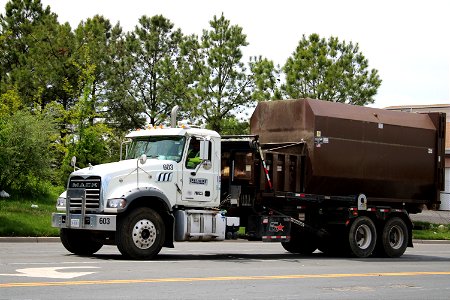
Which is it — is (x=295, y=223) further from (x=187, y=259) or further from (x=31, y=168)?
(x=31, y=168)

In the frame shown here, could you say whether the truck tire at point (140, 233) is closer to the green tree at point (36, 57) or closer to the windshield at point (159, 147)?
the windshield at point (159, 147)

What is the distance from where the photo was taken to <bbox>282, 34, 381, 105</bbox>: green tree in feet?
137

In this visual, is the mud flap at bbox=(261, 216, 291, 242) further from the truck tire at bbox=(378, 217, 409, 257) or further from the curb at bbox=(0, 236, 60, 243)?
the curb at bbox=(0, 236, 60, 243)

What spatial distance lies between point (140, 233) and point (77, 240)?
1.89 m

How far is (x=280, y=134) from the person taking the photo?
20.4 meters

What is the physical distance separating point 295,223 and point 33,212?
1078 centimetres

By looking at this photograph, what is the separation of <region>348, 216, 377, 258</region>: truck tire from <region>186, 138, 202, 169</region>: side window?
4901 millimetres

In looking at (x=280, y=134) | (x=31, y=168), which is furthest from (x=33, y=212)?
(x=280, y=134)

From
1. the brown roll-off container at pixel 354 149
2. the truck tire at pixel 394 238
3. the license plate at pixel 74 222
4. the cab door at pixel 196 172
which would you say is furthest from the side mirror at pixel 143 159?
the truck tire at pixel 394 238

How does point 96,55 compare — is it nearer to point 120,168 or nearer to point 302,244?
point 302,244

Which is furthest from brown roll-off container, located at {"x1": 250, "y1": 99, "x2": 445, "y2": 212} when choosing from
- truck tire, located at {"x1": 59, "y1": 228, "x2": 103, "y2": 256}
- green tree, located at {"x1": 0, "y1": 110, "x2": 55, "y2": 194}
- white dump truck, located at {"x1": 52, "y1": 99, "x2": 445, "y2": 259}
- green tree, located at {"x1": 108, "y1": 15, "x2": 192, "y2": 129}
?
green tree, located at {"x1": 108, "y1": 15, "x2": 192, "y2": 129}

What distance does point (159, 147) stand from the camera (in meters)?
18.1

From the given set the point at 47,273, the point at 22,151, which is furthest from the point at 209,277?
the point at 22,151

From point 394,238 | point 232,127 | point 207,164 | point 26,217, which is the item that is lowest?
point 394,238
